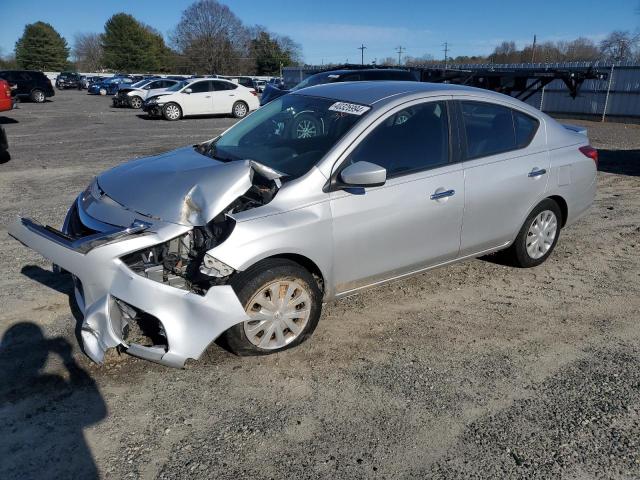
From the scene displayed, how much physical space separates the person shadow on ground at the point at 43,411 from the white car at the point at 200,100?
1781cm

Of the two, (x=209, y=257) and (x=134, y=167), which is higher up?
(x=134, y=167)

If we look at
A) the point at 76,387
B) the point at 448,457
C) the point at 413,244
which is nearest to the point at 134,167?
the point at 76,387

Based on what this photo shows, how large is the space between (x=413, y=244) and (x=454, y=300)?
33.5 inches

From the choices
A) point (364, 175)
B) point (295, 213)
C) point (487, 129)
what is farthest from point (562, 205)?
point (295, 213)

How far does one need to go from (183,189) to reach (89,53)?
10735cm

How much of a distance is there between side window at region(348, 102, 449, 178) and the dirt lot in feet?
4.05

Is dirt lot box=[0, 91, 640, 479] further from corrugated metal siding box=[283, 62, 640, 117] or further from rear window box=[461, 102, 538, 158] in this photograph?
corrugated metal siding box=[283, 62, 640, 117]

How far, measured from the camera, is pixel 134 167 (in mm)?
4055

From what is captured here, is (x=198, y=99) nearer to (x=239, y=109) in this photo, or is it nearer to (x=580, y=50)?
(x=239, y=109)

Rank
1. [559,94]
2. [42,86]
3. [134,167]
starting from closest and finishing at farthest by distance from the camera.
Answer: [134,167]
[559,94]
[42,86]

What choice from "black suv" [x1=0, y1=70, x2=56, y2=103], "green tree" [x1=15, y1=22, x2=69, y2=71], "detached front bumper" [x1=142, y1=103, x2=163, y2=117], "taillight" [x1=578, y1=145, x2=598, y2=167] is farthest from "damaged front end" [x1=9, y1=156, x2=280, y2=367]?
"green tree" [x1=15, y1=22, x2=69, y2=71]

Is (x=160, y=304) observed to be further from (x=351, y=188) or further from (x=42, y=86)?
(x=42, y=86)

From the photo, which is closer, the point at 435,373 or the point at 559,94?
the point at 435,373

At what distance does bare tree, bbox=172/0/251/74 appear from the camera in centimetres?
8031
